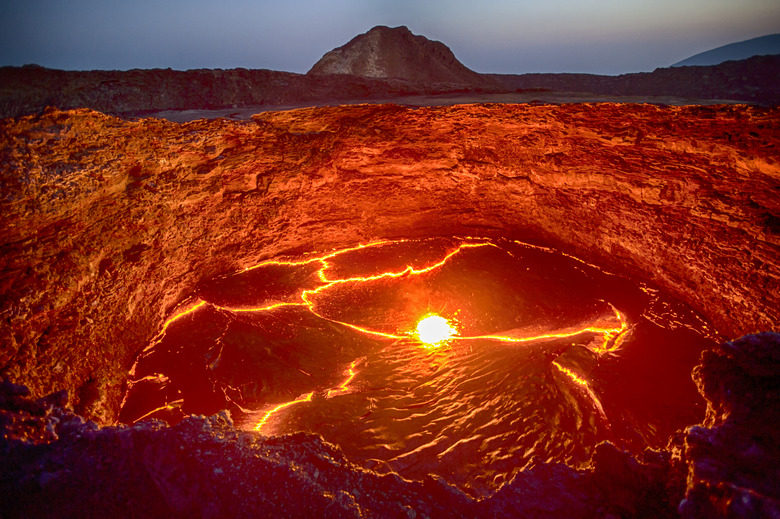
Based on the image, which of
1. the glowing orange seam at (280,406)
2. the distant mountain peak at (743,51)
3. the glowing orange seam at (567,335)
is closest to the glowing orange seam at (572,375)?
the glowing orange seam at (567,335)

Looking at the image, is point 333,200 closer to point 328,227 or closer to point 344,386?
point 328,227

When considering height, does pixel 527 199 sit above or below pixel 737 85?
below

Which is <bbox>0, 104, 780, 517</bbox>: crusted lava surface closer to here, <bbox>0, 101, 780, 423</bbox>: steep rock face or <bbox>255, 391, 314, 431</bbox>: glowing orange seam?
<bbox>0, 101, 780, 423</bbox>: steep rock face

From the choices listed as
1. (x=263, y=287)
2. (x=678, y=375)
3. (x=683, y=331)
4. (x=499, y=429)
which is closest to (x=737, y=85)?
(x=683, y=331)

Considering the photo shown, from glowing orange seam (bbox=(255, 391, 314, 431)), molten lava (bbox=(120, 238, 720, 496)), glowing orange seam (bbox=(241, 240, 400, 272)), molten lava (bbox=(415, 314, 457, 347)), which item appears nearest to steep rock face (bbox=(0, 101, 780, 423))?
glowing orange seam (bbox=(241, 240, 400, 272))

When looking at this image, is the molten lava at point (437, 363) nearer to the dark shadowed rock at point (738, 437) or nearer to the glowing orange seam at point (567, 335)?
the glowing orange seam at point (567, 335)

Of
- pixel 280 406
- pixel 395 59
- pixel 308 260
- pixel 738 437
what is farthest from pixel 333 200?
pixel 395 59

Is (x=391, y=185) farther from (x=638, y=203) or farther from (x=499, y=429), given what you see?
(x=499, y=429)
